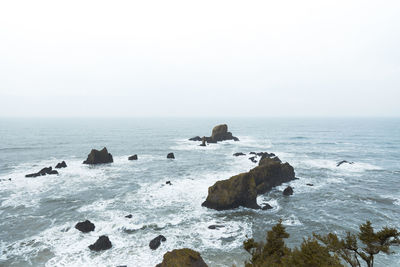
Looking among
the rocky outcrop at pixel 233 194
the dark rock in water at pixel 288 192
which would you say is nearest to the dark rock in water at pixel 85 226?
the rocky outcrop at pixel 233 194

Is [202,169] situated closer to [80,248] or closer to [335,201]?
[335,201]

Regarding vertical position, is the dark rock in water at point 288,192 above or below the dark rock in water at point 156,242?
above

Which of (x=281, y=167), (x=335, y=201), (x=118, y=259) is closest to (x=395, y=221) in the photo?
(x=335, y=201)

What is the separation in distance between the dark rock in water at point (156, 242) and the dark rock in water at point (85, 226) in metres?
7.64

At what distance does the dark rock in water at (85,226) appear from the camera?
950 inches

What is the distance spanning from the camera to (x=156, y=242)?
2166 centimetres

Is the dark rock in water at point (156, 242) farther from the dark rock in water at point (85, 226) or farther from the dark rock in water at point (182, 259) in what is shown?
the dark rock in water at point (85, 226)

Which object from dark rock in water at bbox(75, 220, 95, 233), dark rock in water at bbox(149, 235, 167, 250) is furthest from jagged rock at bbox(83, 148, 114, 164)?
dark rock in water at bbox(149, 235, 167, 250)

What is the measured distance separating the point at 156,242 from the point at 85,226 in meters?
8.76

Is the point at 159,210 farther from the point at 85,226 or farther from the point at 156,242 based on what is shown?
the point at 85,226

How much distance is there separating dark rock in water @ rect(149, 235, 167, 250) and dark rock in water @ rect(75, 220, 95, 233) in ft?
25.0

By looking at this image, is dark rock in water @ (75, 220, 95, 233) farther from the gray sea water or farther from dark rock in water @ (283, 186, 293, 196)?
dark rock in water @ (283, 186, 293, 196)

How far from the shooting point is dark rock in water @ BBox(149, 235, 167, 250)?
21.3 metres

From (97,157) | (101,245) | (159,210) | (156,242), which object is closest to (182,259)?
(156,242)
